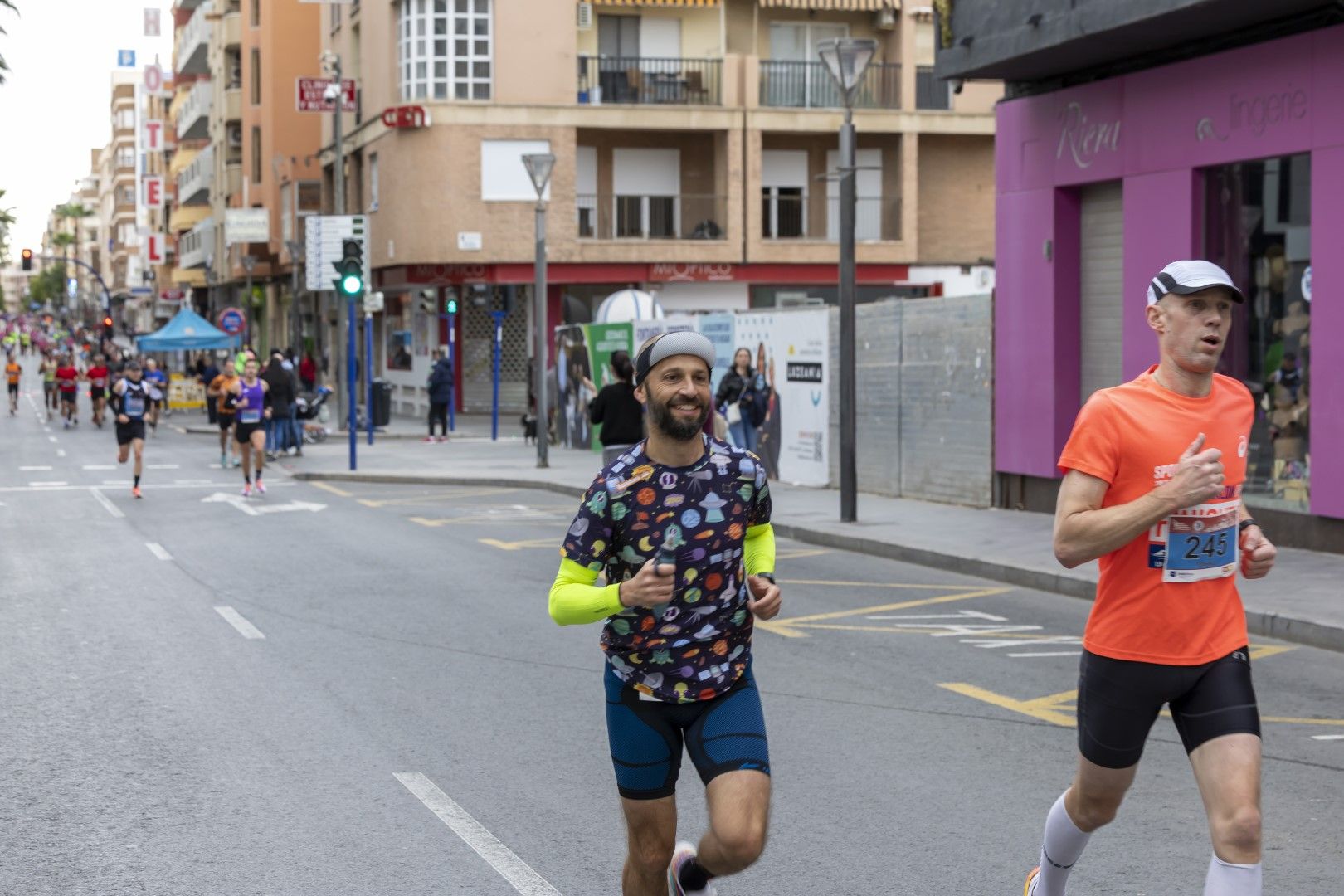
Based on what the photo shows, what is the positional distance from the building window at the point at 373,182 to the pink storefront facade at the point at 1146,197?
2967 centimetres

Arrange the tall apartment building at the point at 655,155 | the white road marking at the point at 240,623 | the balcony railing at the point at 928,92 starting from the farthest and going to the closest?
the balcony railing at the point at 928,92, the tall apartment building at the point at 655,155, the white road marking at the point at 240,623

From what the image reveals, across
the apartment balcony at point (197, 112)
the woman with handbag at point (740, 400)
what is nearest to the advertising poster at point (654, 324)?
the woman with handbag at point (740, 400)

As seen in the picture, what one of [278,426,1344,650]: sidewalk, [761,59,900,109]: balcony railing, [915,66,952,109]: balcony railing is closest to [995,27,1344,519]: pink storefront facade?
[278,426,1344,650]: sidewalk

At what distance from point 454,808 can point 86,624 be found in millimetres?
5776

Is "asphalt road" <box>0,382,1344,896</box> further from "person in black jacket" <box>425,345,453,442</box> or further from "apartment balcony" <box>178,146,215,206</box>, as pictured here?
"apartment balcony" <box>178,146,215,206</box>

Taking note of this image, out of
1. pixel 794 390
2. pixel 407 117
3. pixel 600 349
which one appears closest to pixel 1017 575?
pixel 794 390

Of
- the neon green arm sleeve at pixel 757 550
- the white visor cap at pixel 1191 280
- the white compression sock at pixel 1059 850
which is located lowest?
the white compression sock at pixel 1059 850

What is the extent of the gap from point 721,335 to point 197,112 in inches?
2272

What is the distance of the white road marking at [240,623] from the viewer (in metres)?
11.1

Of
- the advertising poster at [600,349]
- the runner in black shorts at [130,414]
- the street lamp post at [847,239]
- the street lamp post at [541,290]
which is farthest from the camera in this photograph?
the advertising poster at [600,349]

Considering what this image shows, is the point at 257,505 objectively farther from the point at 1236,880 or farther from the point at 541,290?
the point at 1236,880

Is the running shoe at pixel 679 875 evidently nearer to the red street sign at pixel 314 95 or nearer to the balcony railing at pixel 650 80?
the red street sign at pixel 314 95

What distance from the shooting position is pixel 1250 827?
170 inches

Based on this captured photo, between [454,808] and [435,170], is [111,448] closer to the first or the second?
[435,170]
